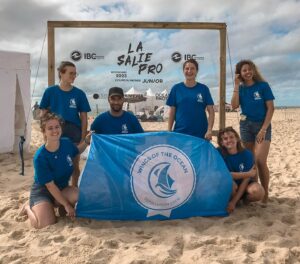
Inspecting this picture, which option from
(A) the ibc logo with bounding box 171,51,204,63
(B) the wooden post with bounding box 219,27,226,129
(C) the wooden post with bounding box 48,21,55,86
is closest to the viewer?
(C) the wooden post with bounding box 48,21,55,86

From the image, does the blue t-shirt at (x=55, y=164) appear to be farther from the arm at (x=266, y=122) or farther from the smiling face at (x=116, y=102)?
the arm at (x=266, y=122)

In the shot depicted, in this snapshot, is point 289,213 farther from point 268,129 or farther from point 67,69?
point 67,69

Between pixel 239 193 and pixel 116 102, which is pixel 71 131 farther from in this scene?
pixel 239 193

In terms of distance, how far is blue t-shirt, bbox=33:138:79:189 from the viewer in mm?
3691

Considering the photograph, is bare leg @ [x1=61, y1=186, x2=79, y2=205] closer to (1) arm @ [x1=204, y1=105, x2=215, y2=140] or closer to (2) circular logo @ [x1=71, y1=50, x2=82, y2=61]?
(1) arm @ [x1=204, y1=105, x2=215, y2=140]

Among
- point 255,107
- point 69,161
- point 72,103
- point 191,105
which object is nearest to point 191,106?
point 191,105

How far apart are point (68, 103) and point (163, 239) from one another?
198 cm

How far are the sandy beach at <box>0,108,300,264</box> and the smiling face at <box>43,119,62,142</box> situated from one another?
0.85 metres

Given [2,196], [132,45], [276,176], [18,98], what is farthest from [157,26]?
[18,98]

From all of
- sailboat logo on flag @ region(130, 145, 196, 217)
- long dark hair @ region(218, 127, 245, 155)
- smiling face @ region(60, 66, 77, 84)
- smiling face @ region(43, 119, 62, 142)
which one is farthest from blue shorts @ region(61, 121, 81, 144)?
long dark hair @ region(218, 127, 245, 155)

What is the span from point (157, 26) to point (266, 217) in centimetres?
362

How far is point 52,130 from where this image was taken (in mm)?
3684

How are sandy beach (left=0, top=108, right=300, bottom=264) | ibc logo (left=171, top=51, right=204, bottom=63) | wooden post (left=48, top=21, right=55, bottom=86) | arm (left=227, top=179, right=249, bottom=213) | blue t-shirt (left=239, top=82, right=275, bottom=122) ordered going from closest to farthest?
sandy beach (left=0, top=108, right=300, bottom=264) < arm (left=227, top=179, right=249, bottom=213) < blue t-shirt (left=239, top=82, right=275, bottom=122) < wooden post (left=48, top=21, right=55, bottom=86) < ibc logo (left=171, top=51, right=204, bottom=63)

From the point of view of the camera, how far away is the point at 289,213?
4.06m
